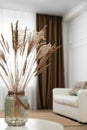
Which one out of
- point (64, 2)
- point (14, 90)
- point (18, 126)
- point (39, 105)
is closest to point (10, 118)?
point (18, 126)

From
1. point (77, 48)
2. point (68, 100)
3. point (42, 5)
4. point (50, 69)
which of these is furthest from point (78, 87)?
point (42, 5)

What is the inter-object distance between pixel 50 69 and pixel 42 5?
1843mm

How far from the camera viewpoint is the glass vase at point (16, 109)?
69.2 inches

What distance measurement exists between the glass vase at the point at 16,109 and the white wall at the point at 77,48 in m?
4.68

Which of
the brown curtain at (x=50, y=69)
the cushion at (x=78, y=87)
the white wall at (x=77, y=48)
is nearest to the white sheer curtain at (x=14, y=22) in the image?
the brown curtain at (x=50, y=69)

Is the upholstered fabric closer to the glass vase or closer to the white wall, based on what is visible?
the white wall

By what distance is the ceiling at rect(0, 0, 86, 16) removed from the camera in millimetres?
6016

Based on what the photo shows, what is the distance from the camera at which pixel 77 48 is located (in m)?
6.79

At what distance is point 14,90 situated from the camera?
1.80 metres

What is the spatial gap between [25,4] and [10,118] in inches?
192

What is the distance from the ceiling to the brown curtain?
0.36m

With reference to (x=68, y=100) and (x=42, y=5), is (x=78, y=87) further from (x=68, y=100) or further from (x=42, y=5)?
(x=42, y=5)

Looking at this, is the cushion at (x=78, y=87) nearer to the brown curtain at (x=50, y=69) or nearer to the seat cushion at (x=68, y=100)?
the seat cushion at (x=68, y=100)

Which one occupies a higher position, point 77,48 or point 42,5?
point 42,5
